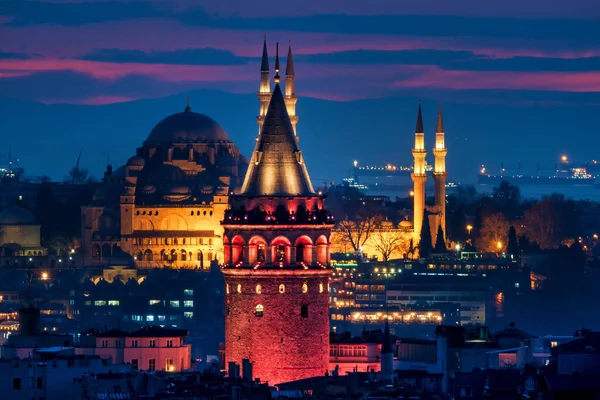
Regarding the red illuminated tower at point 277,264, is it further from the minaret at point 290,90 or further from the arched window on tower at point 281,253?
the minaret at point 290,90

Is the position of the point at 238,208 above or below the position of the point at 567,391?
above

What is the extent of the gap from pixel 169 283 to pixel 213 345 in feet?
123

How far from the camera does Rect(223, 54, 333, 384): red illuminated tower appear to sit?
82938 mm

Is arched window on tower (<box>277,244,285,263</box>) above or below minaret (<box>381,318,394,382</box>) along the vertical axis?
above

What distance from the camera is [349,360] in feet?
290

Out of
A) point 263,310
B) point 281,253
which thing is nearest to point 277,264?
point 281,253

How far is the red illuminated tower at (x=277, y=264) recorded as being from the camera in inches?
3265

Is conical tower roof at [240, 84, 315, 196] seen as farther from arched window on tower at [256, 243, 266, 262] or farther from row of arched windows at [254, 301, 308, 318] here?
row of arched windows at [254, 301, 308, 318]

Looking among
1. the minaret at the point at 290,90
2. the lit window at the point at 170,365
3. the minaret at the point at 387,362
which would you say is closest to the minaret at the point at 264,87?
the minaret at the point at 290,90

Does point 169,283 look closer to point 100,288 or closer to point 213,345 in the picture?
point 100,288

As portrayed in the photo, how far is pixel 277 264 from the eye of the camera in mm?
83000

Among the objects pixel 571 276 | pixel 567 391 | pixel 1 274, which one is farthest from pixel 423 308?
pixel 567 391

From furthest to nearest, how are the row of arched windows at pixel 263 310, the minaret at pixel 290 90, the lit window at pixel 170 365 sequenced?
1. the minaret at pixel 290 90
2. the lit window at pixel 170 365
3. the row of arched windows at pixel 263 310

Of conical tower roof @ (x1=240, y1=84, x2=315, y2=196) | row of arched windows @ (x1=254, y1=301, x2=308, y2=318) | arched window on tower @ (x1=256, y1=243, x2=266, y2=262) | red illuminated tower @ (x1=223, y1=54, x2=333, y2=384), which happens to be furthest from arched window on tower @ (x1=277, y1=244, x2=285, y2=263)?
conical tower roof @ (x1=240, y1=84, x2=315, y2=196)
